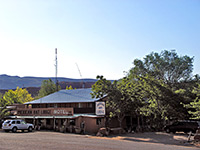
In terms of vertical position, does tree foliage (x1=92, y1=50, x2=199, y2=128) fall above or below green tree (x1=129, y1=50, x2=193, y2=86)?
below

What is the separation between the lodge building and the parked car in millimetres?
9184

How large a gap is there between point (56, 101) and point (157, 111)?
16652 millimetres

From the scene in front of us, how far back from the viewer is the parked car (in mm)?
31112

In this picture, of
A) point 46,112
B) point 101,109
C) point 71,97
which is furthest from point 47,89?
point 101,109

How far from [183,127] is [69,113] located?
626 inches

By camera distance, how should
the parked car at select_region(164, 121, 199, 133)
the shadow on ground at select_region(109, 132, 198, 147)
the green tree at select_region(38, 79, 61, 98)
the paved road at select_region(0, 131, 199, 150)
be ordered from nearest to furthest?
the paved road at select_region(0, 131, 199, 150), the shadow on ground at select_region(109, 132, 198, 147), the parked car at select_region(164, 121, 199, 133), the green tree at select_region(38, 79, 61, 98)

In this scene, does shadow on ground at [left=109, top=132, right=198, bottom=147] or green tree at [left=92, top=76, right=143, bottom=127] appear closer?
shadow on ground at [left=109, top=132, right=198, bottom=147]

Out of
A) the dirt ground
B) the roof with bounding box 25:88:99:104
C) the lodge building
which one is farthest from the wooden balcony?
the dirt ground

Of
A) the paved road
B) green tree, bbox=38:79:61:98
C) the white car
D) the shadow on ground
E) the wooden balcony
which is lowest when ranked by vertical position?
the shadow on ground

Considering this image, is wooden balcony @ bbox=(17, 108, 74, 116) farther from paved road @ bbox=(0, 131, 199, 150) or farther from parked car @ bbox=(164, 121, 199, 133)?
parked car @ bbox=(164, 121, 199, 133)

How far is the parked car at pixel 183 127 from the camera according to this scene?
1225 inches

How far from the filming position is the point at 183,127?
31.8 metres

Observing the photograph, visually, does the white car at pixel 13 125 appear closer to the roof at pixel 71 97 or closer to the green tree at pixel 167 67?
the roof at pixel 71 97

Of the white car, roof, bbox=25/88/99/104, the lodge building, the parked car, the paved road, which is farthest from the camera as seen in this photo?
roof, bbox=25/88/99/104
